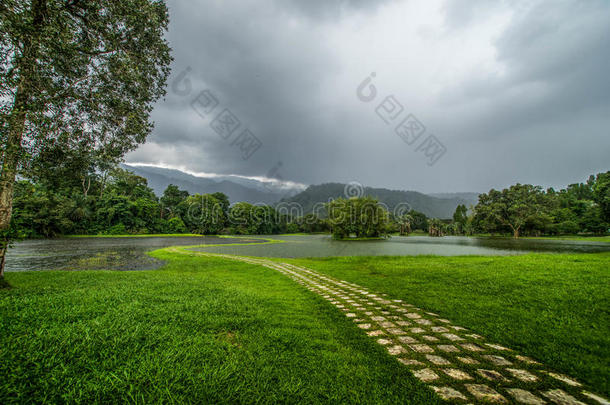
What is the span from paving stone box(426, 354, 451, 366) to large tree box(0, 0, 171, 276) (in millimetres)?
8337

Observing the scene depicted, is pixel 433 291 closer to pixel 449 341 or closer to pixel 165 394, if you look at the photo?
pixel 449 341

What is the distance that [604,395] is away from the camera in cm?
210

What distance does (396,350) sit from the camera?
9.61 ft

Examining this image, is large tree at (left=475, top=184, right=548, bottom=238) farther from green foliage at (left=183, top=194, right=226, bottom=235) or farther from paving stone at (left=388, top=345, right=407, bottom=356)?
green foliage at (left=183, top=194, right=226, bottom=235)

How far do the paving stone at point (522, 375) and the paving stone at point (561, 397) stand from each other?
18cm

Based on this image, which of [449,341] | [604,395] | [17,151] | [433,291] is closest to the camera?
[604,395]

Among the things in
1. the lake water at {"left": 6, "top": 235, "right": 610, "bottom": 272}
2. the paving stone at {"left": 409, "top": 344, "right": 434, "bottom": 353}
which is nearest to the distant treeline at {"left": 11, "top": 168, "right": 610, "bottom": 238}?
the lake water at {"left": 6, "top": 235, "right": 610, "bottom": 272}

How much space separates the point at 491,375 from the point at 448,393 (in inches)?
26.0

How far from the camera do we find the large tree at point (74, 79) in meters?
4.89

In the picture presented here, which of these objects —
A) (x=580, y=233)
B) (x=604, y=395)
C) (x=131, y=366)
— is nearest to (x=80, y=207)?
(x=131, y=366)

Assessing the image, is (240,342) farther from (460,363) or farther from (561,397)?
(561,397)

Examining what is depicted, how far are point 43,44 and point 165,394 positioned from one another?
802cm

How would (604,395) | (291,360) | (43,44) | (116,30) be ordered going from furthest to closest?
(116,30), (43,44), (291,360), (604,395)

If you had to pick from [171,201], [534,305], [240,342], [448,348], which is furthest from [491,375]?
[171,201]
